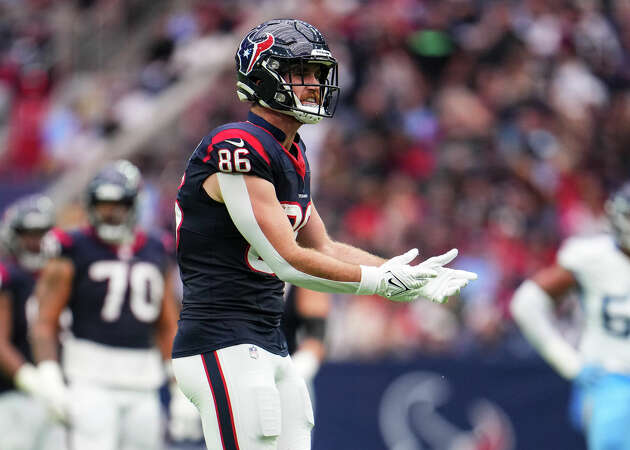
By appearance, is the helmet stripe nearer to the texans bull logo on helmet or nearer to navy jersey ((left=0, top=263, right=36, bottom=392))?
the texans bull logo on helmet

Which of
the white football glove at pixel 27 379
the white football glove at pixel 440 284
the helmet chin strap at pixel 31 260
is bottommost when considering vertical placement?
the white football glove at pixel 27 379

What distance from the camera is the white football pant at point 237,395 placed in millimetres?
→ 4137

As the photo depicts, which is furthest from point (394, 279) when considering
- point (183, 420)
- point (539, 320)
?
→ point (539, 320)

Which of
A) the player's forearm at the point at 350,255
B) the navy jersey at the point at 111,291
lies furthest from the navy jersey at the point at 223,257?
the navy jersey at the point at 111,291

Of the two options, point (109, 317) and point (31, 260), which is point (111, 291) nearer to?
point (109, 317)

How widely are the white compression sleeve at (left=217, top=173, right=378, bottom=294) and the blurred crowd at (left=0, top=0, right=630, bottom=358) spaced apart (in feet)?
19.1

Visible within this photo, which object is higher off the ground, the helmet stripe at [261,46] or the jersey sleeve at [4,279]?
the helmet stripe at [261,46]

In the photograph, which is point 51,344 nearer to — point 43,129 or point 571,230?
point 571,230

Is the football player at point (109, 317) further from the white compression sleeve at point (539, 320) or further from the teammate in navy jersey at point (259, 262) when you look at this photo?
the teammate in navy jersey at point (259, 262)

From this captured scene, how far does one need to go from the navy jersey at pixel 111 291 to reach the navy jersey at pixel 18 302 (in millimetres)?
817

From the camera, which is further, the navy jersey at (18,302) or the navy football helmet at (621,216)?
the navy jersey at (18,302)

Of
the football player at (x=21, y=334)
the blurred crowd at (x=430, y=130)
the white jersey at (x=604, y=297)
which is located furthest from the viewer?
the blurred crowd at (x=430, y=130)

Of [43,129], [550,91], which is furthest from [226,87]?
[550,91]

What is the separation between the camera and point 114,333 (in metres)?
6.64
